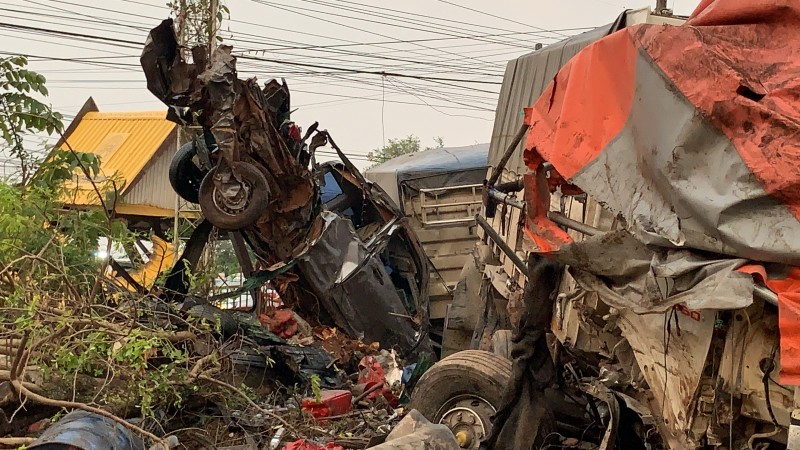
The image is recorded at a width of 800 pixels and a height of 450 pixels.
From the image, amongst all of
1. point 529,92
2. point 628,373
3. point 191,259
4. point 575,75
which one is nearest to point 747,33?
point 575,75

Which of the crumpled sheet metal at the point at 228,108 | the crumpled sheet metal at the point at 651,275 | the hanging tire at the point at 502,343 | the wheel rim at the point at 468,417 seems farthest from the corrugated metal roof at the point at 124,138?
the crumpled sheet metal at the point at 651,275

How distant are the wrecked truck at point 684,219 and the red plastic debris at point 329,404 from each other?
2987 mm

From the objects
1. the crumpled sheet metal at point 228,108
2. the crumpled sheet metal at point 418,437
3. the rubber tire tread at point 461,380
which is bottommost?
the rubber tire tread at point 461,380

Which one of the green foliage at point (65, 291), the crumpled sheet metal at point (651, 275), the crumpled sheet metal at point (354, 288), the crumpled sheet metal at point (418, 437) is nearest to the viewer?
the crumpled sheet metal at point (651, 275)

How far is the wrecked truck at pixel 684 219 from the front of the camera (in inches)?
99.6

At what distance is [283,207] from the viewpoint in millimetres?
8539

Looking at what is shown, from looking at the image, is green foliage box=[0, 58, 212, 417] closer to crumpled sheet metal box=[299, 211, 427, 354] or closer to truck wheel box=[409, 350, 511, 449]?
truck wheel box=[409, 350, 511, 449]

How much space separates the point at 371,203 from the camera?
10.4 m

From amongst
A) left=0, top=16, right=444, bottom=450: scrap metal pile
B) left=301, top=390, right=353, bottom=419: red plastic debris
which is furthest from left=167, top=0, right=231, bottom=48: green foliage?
left=301, top=390, right=353, bottom=419: red plastic debris

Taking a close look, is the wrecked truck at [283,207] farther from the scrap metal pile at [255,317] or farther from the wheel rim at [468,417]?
the wheel rim at [468,417]

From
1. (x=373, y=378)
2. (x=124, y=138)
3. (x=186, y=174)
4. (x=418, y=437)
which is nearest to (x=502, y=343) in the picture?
(x=373, y=378)

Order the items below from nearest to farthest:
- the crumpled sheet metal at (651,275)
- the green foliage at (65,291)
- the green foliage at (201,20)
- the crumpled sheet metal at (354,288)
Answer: the crumpled sheet metal at (651,275) < the green foliage at (65,291) < the crumpled sheet metal at (354,288) < the green foliage at (201,20)

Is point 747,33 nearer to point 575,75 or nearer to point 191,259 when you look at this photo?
point 575,75

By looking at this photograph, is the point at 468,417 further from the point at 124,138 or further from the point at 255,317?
the point at 124,138
